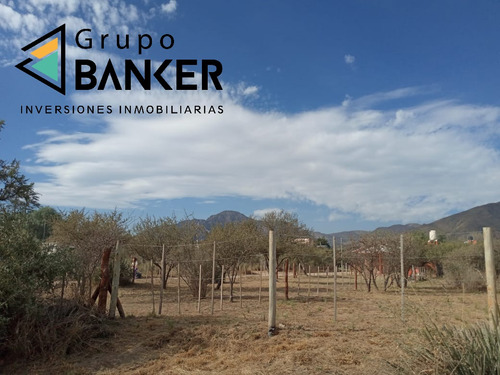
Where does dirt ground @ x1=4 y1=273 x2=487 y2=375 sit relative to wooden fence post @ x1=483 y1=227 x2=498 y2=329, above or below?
below

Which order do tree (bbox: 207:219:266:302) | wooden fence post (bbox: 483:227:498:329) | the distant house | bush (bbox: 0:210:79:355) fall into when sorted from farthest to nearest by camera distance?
the distant house, tree (bbox: 207:219:266:302), bush (bbox: 0:210:79:355), wooden fence post (bbox: 483:227:498:329)

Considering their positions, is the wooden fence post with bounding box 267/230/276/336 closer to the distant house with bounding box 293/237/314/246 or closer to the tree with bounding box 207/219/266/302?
the tree with bounding box 207/219/266/302

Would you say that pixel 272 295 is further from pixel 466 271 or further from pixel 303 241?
pixel 466 271

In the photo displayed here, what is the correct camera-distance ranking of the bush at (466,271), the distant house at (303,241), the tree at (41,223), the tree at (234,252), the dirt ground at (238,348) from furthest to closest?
the distant house at (303,241) < the bush at (466,271) < the tree at (234,252) < the tree at (41,223) < the dirt ground at (238,348)

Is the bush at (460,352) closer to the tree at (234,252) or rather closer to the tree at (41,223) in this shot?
the tree at (41,223)

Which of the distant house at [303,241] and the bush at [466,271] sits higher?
the distant house at [303,241]

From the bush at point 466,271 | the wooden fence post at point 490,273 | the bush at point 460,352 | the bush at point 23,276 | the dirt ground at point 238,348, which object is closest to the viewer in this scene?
the bush at point 460,352

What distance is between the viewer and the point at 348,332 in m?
8.31

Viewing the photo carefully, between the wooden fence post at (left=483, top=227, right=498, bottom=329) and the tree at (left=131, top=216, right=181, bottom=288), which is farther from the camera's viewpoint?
the tree at (left=131, top=216, right=181, bottom=288)

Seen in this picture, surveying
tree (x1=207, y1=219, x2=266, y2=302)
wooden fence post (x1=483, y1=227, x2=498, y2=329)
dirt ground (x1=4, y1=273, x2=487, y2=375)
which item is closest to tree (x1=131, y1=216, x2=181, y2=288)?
tree (x1=207, y1=219, x2=266, y2=302)

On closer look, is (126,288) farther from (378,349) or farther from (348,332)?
(378,349)

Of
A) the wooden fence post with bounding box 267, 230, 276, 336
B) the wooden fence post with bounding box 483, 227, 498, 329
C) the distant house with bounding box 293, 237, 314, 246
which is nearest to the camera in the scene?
the wooden fence post with bounding box 483, 227, 498, 329

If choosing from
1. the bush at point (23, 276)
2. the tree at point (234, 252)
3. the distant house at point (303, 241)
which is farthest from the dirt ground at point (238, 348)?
the distant house at point (303, 241)

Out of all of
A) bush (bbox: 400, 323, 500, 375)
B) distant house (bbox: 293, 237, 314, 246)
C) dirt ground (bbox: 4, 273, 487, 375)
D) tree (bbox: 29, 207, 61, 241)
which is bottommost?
dirt ground (bbox: 4, 273, 487, 375)
